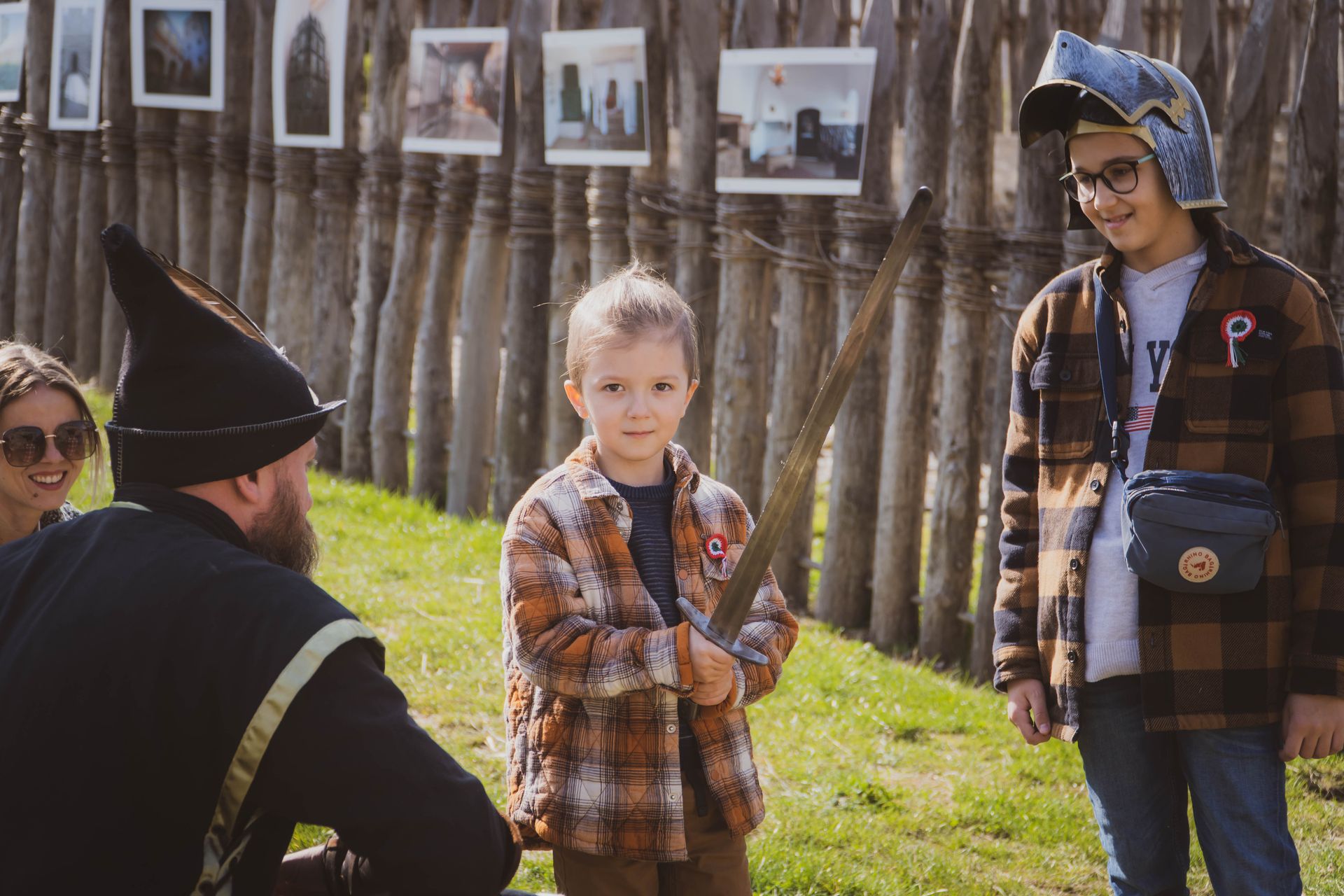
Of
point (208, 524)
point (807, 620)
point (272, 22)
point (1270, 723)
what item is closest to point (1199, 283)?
point (1270, 723)

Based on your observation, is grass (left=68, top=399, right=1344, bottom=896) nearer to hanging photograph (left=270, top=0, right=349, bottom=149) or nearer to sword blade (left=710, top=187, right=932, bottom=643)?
sword blade (left=710, top=187, right=932, bottom=643)

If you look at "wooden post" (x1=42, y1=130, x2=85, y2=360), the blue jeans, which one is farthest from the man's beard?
"wooden post" (x1=42, y1=130, x2=85, y2=360)

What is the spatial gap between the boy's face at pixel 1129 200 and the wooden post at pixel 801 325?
2.56 metres

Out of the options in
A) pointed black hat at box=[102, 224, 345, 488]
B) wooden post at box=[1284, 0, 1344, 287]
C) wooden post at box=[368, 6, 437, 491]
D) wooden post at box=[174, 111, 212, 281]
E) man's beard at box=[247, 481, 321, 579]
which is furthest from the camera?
wooden post at box=[174, 111, 212, 281]

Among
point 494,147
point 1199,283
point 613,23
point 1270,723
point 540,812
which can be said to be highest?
point 613,23

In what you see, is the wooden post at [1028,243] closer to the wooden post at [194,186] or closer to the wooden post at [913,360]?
the wooden post at [913,360]

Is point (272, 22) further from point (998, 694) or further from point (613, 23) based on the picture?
point (998, 694)

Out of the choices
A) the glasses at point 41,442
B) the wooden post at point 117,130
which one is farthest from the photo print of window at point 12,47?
the glasses at point 41,442

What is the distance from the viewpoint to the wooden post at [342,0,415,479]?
6738 millimetres

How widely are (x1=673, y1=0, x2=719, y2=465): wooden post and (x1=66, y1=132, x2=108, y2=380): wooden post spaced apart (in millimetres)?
4460

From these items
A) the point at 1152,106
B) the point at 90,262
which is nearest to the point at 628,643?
the point at 1152,106

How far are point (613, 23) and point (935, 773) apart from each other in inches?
137

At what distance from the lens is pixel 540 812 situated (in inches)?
98.7

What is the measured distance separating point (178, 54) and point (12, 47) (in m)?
2.10
